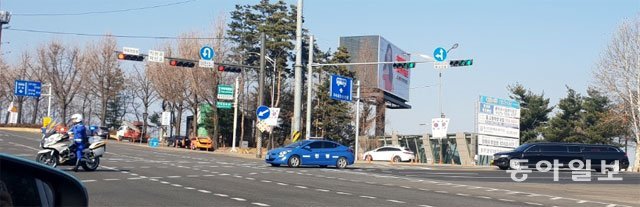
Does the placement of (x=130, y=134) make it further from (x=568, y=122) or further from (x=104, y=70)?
(x=568, y=122)

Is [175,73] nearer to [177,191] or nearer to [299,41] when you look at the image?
[299,41]

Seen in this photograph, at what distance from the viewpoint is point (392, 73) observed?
80.2 metres

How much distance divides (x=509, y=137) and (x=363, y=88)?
21110 millimetres

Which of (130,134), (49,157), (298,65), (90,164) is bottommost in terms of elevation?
(90,164)

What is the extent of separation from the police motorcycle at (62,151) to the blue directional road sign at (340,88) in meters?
26.8

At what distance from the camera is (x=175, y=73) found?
7044 cm

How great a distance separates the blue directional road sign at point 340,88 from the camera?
48.0 meters

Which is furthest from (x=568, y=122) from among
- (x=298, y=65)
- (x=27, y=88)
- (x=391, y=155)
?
(x=27, y=88)

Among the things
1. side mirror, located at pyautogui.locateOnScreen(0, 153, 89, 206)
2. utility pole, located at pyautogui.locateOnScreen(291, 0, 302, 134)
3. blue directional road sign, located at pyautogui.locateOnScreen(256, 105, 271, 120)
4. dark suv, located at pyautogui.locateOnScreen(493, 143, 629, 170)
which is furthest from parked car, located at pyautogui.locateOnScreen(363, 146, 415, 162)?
side mirror, located at pyautogui.locateOnScreen(0, 153, 89, 206)

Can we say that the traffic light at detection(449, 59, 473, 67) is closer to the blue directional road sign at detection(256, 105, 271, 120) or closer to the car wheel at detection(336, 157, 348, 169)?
the car wheel at detection(336, 157, 348, 169)

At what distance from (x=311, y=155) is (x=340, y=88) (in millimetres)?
16390

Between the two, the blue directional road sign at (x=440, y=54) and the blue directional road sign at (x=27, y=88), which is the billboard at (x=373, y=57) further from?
the blue directional road sign at (x=440, y=54)

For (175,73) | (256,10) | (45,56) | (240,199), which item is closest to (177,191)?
(240,199)

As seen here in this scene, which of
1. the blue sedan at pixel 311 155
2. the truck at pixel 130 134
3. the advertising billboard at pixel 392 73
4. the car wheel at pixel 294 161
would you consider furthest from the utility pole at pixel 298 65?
the truck at pixel 130 134
